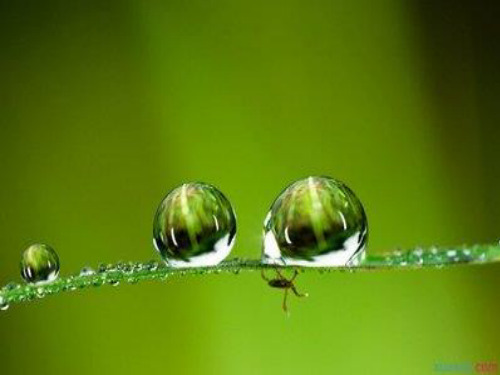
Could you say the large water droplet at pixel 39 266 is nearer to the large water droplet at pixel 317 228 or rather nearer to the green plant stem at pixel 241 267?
the green plant stem at pixel 241 267

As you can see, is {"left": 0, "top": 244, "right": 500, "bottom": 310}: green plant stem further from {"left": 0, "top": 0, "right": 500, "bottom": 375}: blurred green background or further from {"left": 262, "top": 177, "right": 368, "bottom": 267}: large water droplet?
{"left": 0, "top": 0, "right": 500, "bottom": 375}: blurred green background

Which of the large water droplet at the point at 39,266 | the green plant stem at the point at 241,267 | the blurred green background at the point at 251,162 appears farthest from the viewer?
the blurred green background at the point at 251,162

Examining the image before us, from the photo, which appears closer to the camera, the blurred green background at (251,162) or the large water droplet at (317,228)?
the large water droplet at (317,228)

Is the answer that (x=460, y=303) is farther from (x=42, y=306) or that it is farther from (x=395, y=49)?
(x=42, y=306)

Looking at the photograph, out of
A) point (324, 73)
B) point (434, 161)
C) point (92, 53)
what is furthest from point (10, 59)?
point (434, 161)

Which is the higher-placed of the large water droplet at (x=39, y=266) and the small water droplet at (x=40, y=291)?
the large water droplet at (x=39, y=266)

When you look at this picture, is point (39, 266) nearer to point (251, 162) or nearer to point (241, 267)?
point (241, 267)

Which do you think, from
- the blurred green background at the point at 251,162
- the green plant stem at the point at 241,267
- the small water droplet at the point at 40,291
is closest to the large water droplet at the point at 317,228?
the green plant stem at the point at 241,267
